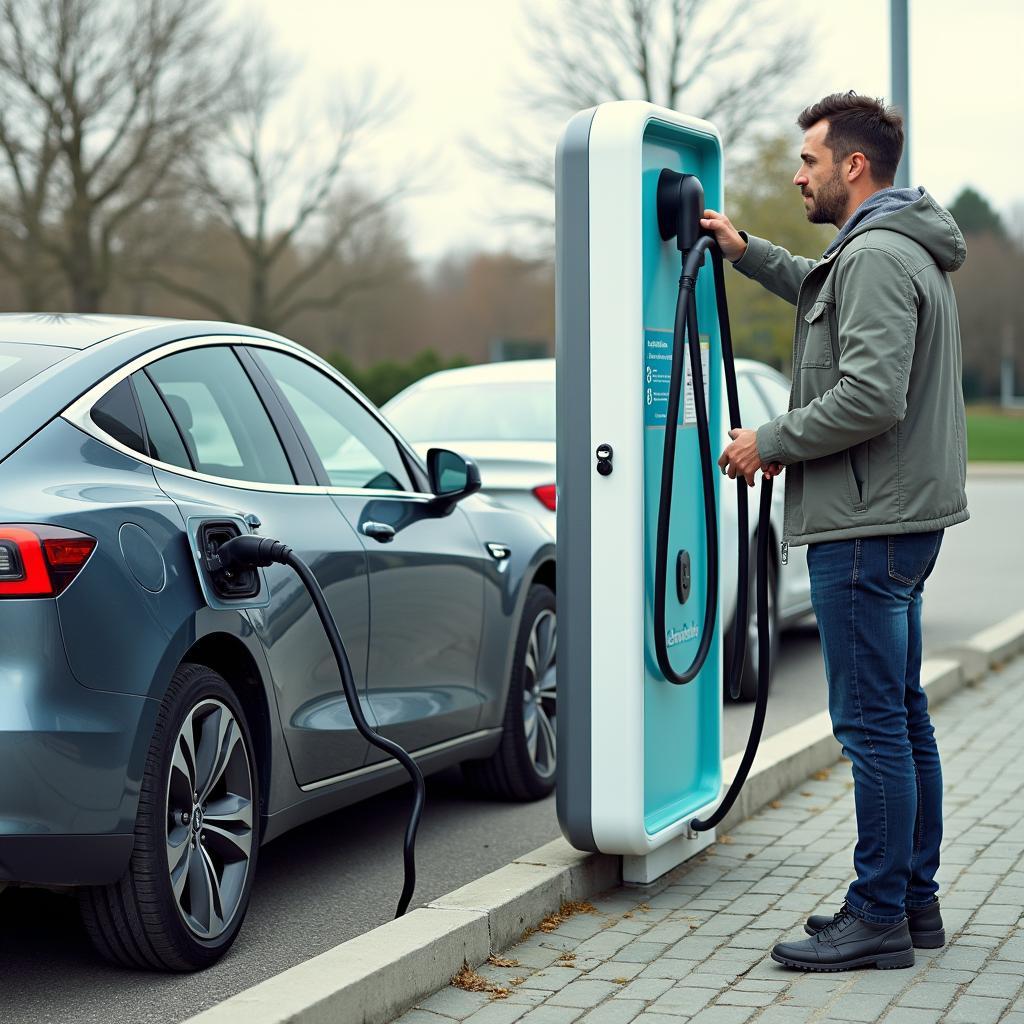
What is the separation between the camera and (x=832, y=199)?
4.07m

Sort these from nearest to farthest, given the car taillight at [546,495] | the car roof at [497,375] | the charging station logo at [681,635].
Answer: the charging station logo at [681,635] < the car taillight at [546,495] < the car roof at [497,375]

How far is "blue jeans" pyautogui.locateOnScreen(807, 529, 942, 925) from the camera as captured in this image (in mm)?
3877

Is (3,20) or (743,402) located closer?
(743,402)

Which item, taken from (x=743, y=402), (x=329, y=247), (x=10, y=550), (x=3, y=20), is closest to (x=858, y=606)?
(x=10, y=550)

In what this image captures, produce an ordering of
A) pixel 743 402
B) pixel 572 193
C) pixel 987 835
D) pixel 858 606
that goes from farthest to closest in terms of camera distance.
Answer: pixel 743 402
pixel 987 835
pixel 572 193
pixel 858 606

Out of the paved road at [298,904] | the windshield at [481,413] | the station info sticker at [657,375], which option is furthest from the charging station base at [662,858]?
the windshield at [481,413]

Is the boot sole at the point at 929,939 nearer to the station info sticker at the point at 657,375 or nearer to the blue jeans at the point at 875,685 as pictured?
the blue jeans at the point at 875,685

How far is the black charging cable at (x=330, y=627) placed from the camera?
3.93 metres

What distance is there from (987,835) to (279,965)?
2.50m

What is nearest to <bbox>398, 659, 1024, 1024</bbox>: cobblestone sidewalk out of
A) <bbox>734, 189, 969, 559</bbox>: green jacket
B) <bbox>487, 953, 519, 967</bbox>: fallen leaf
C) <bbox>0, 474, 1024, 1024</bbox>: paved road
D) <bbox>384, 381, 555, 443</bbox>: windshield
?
<bbox>487, 953, 519, 967</bbox>: fallen leaf

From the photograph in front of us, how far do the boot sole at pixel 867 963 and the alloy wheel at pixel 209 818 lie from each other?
1.38 meters

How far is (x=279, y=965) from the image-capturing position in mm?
3996

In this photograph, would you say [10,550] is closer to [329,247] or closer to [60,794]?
[60,794]

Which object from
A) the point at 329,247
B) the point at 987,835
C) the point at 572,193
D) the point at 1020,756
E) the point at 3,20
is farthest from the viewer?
the point at 329,247
